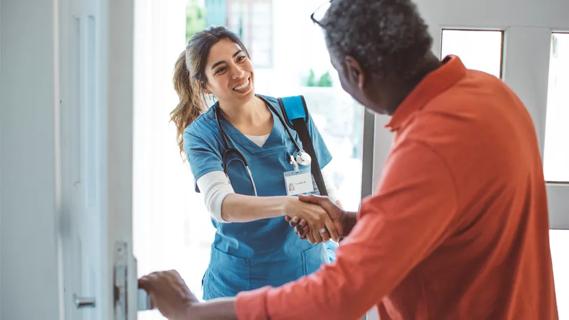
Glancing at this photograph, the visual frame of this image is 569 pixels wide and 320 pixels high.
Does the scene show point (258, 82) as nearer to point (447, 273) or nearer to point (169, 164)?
point (169, 164)

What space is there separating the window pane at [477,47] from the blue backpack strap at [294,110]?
1.38 feet

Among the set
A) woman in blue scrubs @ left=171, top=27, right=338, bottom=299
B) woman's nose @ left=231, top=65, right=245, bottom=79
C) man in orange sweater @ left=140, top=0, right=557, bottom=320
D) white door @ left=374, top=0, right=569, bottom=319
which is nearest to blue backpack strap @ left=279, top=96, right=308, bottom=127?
woman in blue scrubs @ left=171, top=27, right=338, bottom=299

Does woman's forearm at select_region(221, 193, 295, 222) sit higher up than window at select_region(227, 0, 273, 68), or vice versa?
window at select_region(227, 0, 273, 68)

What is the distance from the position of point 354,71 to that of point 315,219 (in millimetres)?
565

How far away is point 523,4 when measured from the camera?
1601 millimetres

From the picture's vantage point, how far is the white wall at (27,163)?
1.41m

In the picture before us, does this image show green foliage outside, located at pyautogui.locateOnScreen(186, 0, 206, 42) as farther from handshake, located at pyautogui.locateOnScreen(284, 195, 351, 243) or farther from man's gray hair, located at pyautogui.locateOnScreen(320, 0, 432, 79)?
man's gray hair, located at pyautogui.locateOnScreen(320, 0, 432, 79)

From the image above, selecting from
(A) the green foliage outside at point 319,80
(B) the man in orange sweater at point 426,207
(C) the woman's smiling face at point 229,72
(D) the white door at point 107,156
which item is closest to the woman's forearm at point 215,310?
(B) the man in orange sweater at point 426,207

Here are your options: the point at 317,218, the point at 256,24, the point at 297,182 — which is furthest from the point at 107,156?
the point at 256,24

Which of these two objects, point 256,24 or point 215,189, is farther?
point 256,24

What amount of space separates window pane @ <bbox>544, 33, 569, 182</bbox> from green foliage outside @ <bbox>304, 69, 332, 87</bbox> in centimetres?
257

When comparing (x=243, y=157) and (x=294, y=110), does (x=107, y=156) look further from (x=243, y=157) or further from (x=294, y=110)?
(x=294, y=110)

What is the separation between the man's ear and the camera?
0.88m

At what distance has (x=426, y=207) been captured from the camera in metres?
0.79
